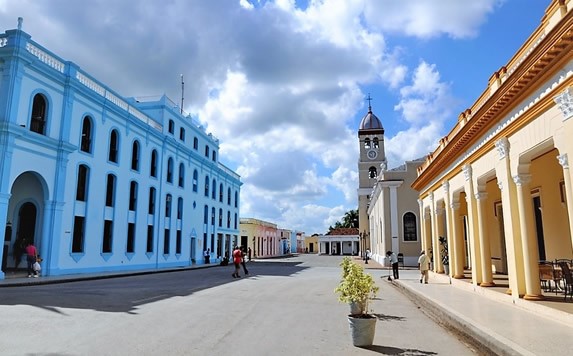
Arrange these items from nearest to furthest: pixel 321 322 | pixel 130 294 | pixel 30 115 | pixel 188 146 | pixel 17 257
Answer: pixel 321 322, pixel 130 294, pixel 30 115, pixel 17 257, pixel 188 146

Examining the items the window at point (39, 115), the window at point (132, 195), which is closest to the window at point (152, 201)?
the window at point (132, 195)

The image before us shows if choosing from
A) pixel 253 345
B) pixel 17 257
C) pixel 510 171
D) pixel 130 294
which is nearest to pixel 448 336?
pixel 253 345

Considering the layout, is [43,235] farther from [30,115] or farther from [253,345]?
[253,345]

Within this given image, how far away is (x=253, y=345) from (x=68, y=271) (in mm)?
17368

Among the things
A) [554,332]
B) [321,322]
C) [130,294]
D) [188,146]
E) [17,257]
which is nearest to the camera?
[554,332]

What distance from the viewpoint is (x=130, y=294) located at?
12992 mm

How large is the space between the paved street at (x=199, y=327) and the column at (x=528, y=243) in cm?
245

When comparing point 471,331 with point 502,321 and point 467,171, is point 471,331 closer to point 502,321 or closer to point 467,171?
point 502,321

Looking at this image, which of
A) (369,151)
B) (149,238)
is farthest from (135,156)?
(369,151)

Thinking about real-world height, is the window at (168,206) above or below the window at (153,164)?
below

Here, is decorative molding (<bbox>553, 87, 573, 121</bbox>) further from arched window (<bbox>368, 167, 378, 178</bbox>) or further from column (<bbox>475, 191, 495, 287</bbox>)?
arched window (<bbox>368, 167, 378, 178</bbox>)

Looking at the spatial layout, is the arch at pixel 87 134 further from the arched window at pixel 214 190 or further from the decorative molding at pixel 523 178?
the decorative molding at pixel 523 178

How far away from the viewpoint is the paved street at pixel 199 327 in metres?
6.20

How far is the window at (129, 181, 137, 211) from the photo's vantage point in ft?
88.5
